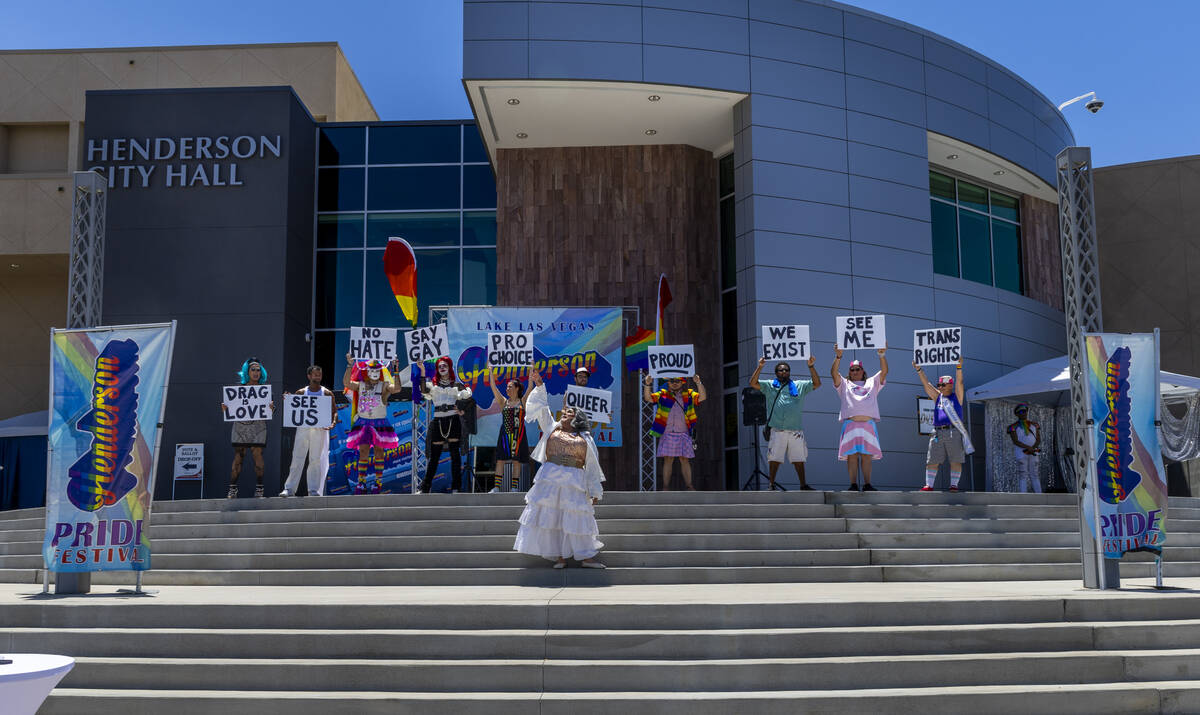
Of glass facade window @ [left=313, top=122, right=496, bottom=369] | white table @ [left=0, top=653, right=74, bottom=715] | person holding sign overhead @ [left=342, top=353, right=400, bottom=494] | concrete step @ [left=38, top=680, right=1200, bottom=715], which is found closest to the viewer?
white table @ [left=0, top=653, right=74, bottom=715]

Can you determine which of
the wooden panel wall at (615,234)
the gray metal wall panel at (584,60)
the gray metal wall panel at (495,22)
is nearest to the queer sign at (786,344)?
the wooden panel wall at (615,234)

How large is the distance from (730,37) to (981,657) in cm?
1367

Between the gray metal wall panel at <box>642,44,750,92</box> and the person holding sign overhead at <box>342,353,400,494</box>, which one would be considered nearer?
the person holding sign overhead at <box>342,353,400,494</box>

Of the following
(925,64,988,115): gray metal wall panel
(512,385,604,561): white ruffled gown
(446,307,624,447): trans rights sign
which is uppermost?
(925,64,988,115): gray metal wall panel

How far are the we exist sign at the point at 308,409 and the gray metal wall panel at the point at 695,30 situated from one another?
8.89 m

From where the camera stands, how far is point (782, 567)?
1077cm

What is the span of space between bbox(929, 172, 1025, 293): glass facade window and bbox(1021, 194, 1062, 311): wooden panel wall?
0.17 metres

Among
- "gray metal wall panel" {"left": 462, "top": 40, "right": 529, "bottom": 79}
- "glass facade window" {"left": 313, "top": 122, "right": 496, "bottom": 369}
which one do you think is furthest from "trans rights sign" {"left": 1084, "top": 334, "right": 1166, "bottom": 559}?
"glass facade window" {"left": 313, "top": 122, "right": 496, "bottom": 369}

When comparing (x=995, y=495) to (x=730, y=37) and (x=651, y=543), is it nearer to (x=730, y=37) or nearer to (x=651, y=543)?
(x=651, y=543)

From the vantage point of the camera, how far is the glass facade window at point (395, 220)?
22.2m

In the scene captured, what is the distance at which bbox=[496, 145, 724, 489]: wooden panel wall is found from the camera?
66.5 ft

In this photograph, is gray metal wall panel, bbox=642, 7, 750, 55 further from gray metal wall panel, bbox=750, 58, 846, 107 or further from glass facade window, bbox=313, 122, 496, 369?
glass facade window, bbox=313, 122, 496, 369

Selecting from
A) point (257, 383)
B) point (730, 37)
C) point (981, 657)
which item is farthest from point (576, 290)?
point (981, 657)

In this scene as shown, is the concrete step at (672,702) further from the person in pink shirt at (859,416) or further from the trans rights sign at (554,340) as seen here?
the trans rights sign at (554,340)
